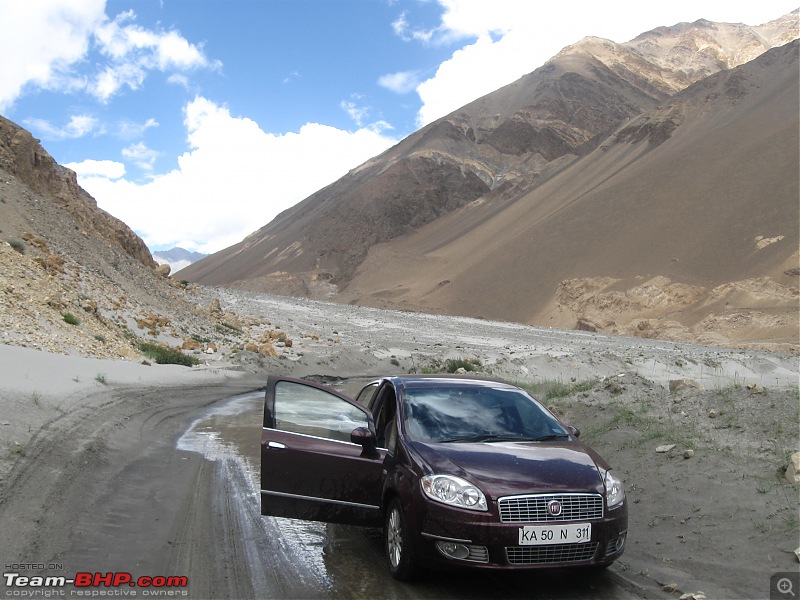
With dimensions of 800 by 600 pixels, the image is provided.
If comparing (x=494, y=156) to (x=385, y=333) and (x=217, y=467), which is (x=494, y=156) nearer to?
(x=385, y=333)

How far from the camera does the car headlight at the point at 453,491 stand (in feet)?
15.0

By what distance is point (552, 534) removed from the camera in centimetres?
450

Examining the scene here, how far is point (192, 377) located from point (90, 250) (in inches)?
545

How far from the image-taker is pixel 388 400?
6109mm

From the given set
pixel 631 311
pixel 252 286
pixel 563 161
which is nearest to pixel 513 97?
pixel 563 161

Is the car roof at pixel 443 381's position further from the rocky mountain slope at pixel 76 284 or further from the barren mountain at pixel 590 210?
the barren mountain at pixel 590 210

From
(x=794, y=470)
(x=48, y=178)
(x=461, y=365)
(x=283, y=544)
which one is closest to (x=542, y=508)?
(x=283, y=544)

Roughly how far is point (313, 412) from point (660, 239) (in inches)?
2322

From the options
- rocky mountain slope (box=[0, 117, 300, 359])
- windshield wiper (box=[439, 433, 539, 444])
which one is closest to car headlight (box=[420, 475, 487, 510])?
windshield wiper (box=[439, 433, 539, 444])

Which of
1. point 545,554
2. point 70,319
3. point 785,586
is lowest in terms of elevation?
point 785,586

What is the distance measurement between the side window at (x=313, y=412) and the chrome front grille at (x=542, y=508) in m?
1.45

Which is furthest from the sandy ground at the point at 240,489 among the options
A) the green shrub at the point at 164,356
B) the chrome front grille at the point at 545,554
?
the green shrub at the point at 164,356

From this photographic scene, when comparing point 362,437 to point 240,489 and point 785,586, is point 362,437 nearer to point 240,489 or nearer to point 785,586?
point 240,489

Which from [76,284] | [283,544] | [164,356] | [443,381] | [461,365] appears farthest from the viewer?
[461,365]
